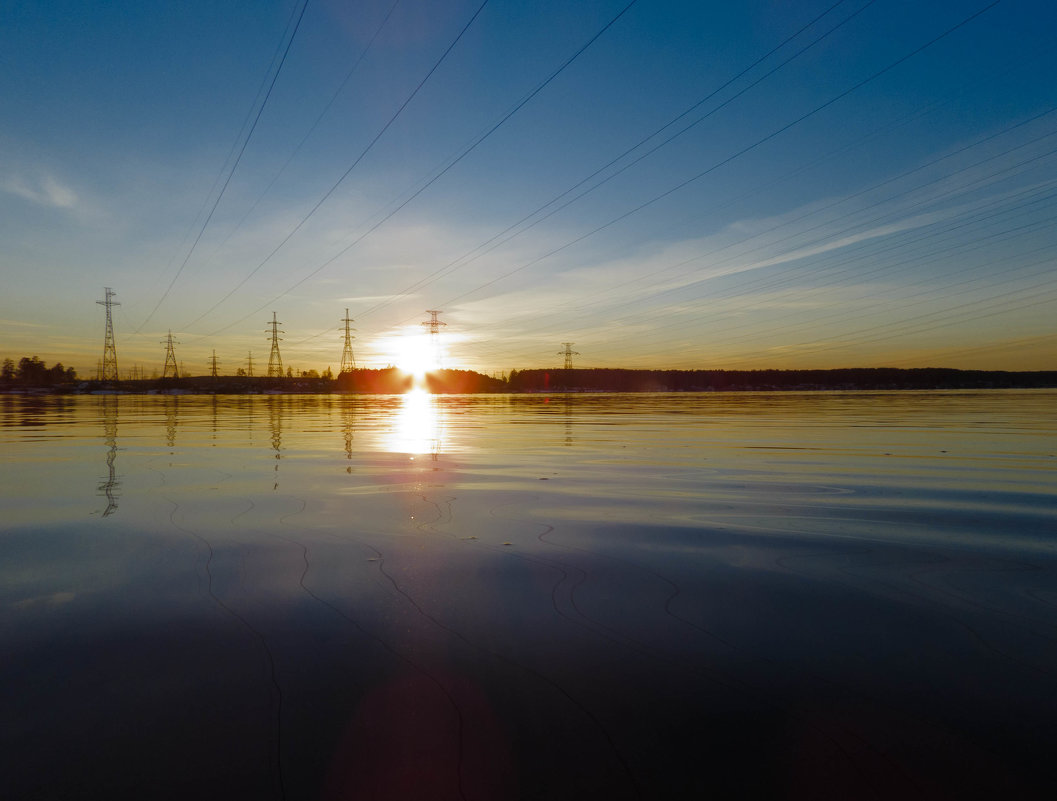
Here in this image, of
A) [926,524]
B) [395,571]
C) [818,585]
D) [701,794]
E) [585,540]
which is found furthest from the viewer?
[926,524]

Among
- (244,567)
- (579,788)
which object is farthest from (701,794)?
(244,567)

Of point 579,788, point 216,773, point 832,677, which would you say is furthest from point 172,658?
point 832,677

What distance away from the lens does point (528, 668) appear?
127 inches

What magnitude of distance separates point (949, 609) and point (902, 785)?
226cm

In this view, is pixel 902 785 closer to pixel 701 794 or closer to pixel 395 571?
pixel 701 794

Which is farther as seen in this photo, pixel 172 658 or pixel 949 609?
pixel 949 609

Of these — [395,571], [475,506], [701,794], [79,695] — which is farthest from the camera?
[475,506]

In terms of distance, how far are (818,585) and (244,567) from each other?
470 cm

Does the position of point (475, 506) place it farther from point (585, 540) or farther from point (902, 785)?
point (902, 785)

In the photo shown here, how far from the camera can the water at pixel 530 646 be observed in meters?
2.40

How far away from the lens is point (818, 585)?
179 inches

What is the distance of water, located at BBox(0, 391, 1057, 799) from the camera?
2.40 m

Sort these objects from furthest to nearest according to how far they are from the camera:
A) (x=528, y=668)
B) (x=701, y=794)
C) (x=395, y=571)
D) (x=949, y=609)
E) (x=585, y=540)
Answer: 1. (x=585, y=540)
2. (x=395, y=571)
3. (x=949, y=609)
4. (x=528, y=668)
5. (x=701, y=794)

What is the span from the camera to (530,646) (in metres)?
3.52
